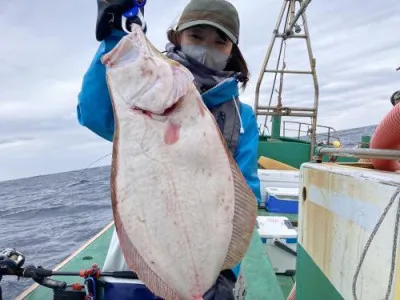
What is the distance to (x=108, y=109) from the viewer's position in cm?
189

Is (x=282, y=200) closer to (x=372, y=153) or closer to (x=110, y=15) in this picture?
(x=372, y=153)

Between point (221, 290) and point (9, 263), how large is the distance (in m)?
1.51

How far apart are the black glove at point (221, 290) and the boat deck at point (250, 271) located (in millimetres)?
1525

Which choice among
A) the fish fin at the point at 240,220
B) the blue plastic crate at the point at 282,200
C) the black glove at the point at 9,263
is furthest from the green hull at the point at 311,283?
the blue plastic crate at the point at 282,200

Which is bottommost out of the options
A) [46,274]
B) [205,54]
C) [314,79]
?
[46,274]

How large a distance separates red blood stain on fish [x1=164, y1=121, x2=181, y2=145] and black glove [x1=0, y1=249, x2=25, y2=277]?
177cm

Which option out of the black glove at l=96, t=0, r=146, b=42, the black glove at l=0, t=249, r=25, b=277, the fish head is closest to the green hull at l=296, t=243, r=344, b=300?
the fish head

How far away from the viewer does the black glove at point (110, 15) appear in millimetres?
1586

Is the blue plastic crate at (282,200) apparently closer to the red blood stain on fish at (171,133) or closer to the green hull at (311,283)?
the green hull at (311,283)

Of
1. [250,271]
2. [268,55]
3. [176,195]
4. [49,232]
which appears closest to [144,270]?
[176,195]

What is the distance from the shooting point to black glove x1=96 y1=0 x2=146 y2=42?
1586mm

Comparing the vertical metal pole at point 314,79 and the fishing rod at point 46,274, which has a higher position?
the vertical metal pole at point 314,79

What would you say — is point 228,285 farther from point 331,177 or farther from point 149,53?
point 149,53

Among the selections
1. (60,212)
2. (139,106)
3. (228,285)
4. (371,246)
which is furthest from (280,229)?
(60,212)
